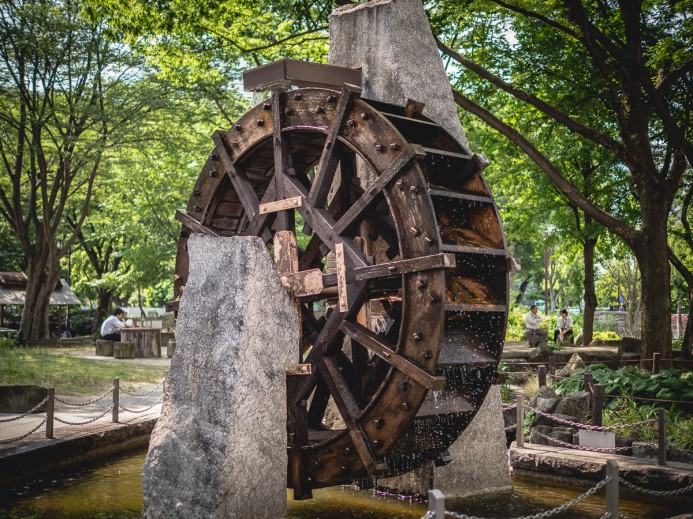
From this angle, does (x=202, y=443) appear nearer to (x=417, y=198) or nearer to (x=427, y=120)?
(x=417, y=198)

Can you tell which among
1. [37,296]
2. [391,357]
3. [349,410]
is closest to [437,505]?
[391,357]

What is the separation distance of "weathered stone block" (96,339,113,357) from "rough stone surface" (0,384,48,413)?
10493mm

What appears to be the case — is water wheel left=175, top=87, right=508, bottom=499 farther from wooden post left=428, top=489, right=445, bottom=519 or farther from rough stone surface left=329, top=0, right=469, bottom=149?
wooden post left=428, top=489, right=445, bottom=519

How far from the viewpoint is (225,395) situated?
17.9 feet

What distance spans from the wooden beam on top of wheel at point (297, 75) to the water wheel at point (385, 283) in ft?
0.63

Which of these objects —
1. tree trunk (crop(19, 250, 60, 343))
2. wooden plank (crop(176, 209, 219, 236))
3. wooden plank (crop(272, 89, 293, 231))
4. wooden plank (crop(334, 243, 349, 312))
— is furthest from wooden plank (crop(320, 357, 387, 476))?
tree trunk (crop(19, 250, 60, 343))

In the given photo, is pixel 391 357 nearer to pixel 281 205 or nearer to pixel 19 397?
pixel 281 205

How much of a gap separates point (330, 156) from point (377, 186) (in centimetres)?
72

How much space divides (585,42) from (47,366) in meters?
12.0

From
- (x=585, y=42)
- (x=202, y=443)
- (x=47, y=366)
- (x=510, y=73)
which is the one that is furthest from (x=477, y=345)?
(x=47, y=366)

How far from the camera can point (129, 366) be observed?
18.0 meters

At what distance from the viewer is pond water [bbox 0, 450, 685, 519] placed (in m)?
6.79

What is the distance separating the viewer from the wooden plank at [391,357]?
243 inches

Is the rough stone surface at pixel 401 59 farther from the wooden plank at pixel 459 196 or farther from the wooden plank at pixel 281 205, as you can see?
the wooden plank at pixel 281 205
